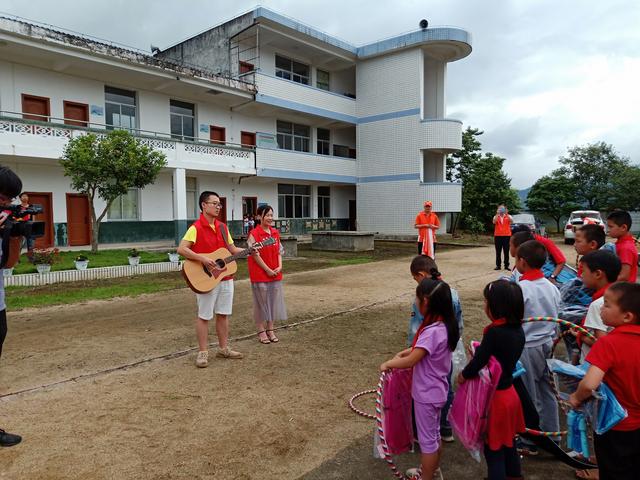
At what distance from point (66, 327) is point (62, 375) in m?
2.14

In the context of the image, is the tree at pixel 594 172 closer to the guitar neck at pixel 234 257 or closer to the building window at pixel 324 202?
the building window at pixel 324 202

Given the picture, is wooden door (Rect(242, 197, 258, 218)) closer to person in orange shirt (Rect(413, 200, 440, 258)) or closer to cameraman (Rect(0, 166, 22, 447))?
person in orange shirt (Rect(413, 200, 440, 258))

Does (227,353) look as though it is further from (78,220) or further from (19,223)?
(78,220)

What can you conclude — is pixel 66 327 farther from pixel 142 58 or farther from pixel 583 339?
pixel 142 58

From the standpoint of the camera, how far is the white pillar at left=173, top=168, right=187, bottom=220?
18156 millimetres

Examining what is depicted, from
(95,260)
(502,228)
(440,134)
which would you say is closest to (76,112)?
(95,260)

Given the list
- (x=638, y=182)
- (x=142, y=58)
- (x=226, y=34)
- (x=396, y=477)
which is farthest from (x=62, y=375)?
(x=638, y=182)

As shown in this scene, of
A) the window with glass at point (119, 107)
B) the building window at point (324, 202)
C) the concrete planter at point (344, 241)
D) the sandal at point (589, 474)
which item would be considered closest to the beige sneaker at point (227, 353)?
the sandal at point (589, 474)

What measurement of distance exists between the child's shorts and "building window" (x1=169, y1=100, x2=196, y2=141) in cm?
1911

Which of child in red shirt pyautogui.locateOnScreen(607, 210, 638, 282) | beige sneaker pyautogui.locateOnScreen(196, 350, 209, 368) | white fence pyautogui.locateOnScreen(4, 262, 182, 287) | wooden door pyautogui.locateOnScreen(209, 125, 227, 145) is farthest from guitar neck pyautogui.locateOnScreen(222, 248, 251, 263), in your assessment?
wooden door pyautogui.locateOnScreen(209, 125, 227, 145)

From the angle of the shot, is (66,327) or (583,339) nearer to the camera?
(583,339)

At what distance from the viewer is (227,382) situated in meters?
4.14

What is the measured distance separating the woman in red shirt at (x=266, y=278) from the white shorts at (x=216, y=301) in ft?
1.70

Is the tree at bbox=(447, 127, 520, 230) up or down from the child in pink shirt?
up
